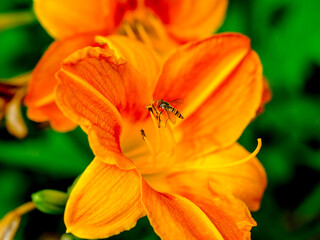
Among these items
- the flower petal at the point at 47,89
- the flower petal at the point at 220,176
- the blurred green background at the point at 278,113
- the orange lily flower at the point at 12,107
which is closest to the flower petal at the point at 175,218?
the flower petal at the point at 220,176

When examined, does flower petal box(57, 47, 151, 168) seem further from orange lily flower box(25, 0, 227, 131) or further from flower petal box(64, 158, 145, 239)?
orange lily flower box(25, 0, 227, 131)

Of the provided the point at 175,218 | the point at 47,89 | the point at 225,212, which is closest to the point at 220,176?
the point at 225,212

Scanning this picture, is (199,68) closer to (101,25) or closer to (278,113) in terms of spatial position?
(101,25)

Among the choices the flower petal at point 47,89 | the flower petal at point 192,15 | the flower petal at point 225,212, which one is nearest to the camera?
the flower petal at point 225,212

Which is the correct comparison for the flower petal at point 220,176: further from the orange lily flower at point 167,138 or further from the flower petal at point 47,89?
the flower petal at point 47,89

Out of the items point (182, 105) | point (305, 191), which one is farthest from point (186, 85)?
point (305, 191)

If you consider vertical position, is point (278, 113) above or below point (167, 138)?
below

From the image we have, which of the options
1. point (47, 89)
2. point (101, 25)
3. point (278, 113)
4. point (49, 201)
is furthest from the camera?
point (278, 113)
